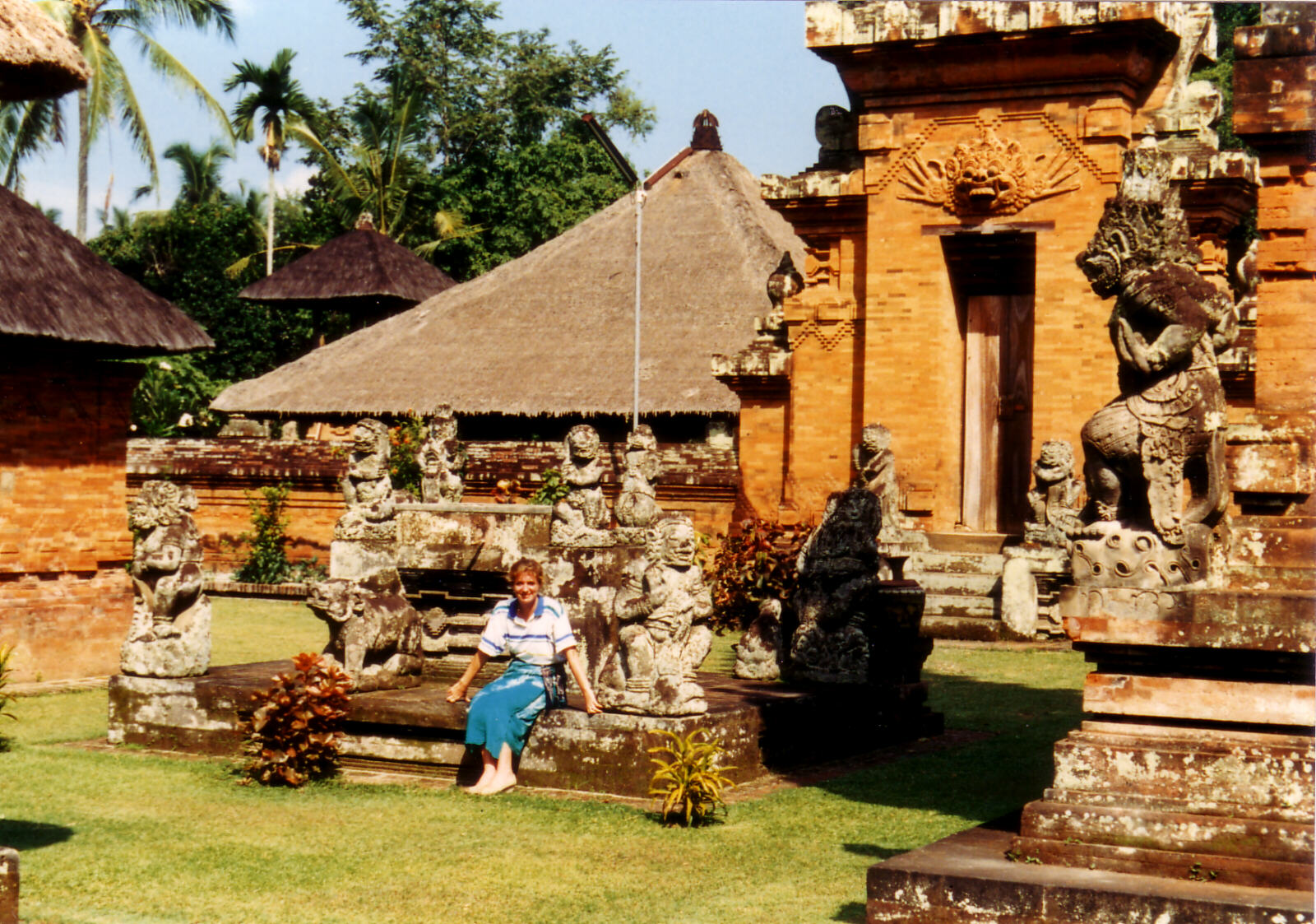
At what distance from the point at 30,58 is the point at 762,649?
312 inches

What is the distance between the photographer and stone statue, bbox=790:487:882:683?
1108 centimetres

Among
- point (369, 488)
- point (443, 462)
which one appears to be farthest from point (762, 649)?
point (443, 462)

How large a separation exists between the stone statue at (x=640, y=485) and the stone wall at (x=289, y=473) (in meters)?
6.58

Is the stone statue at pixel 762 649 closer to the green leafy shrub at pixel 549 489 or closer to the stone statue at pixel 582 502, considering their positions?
the stone statue at pixel 582 502

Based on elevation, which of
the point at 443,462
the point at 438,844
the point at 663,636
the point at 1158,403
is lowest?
the point at 438,844

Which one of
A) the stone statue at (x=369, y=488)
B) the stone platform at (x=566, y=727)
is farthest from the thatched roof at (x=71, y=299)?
the stone platform at (x=566, y=727)

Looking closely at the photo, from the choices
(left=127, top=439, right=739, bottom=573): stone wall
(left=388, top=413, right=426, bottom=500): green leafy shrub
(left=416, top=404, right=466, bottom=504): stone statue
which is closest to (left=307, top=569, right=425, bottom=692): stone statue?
(left=416, top=404, right=466, bottom=504): stone statue

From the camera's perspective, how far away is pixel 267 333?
3722cm

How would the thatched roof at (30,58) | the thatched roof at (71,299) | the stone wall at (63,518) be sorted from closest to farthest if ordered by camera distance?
the thatched roof at (30,58) < the thatched roof at (71,299) < the stone wall at (63,518)

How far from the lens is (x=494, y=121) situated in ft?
124

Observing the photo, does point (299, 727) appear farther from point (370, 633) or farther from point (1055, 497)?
point (1055, 497)

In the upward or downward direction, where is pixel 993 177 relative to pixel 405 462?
upward

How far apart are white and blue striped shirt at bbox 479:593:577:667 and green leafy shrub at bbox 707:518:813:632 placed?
6737 millimetres

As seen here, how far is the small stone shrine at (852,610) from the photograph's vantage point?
11.1 metres
